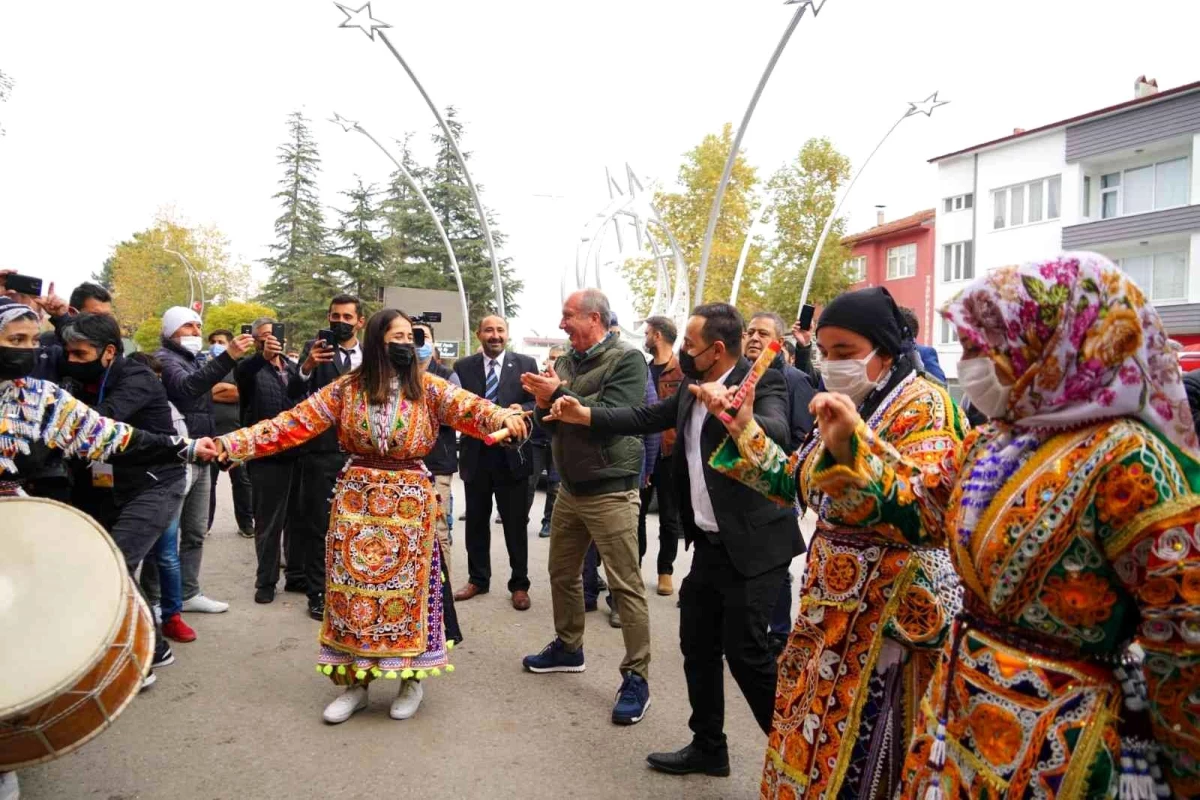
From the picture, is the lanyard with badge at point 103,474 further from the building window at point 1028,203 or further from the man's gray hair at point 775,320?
the building window at point 1028,203

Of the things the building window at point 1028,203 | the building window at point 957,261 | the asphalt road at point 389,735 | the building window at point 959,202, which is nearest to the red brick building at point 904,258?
the building window at point 957,261

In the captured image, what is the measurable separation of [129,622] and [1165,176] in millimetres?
31832

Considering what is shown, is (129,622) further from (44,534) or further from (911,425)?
(911,425)

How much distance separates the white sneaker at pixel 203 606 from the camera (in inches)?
254

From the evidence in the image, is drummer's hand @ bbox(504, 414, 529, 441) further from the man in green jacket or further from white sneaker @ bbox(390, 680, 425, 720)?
white sneaker @ bbox(390, 680, 425, 720)

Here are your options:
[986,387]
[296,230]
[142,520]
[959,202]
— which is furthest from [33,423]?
[296,230]

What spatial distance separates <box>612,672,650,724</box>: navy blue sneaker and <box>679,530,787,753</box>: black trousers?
24.6 inches

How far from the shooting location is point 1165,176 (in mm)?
27312

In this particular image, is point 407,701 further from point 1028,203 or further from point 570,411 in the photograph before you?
point 1028,203

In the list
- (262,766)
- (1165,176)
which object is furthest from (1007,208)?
(262,766)

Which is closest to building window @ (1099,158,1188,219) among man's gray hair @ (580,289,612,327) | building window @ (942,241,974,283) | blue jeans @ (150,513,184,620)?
building window @ (942,241,974,283)

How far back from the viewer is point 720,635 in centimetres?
385

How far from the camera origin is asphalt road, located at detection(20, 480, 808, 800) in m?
3.80

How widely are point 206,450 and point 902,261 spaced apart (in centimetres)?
4305
